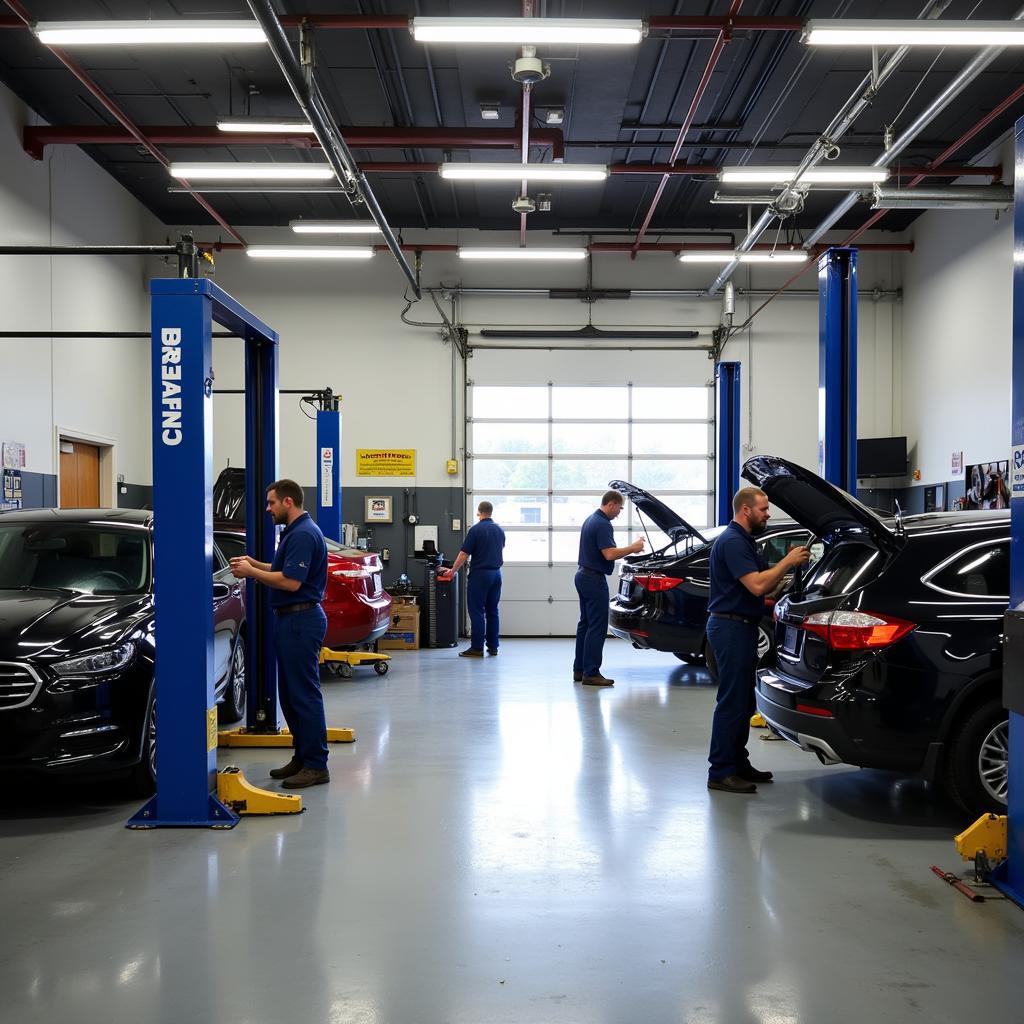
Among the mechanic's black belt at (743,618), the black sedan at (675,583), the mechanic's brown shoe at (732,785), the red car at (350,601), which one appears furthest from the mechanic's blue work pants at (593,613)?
the mechanic's black belt at (743,618)

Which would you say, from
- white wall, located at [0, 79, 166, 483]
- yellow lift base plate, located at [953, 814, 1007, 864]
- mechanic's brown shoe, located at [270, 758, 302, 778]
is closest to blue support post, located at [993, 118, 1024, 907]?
yellow lift base plate, located at [953, 814, 1007, 864]

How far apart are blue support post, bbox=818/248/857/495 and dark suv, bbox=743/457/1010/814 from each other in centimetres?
252

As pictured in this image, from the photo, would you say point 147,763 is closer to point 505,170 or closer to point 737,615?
point 737,615

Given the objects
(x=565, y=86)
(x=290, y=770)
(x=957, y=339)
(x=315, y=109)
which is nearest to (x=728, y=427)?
(x=565, y=86)

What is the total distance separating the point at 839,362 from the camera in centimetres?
756

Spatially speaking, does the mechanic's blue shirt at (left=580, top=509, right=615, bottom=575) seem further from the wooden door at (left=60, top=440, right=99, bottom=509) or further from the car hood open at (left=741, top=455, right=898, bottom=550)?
the wooden door at (left=60, top=440, right=99, bottom=509)

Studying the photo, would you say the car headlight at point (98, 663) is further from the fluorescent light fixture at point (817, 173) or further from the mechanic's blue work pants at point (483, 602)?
the mechanic's blue work pants at point (483, 602)

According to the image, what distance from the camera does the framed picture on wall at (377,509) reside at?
49.8 feet

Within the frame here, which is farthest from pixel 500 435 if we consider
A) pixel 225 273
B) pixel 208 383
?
pixel 208 383

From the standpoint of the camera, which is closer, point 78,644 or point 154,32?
point 78,644

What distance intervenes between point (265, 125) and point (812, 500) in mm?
6435

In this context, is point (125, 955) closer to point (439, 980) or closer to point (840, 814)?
point (439, 980)

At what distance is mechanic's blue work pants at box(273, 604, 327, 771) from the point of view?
5.61 metres

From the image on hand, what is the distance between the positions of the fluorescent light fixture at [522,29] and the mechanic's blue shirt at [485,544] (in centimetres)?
629
